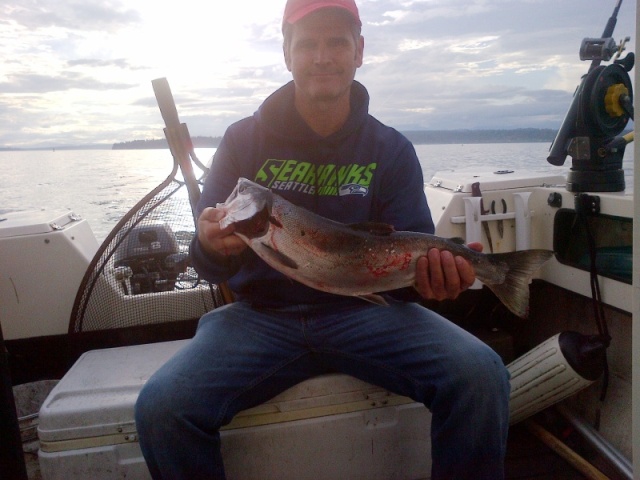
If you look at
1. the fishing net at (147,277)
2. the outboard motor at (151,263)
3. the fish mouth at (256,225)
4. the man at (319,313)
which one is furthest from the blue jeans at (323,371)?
the outboard motor at (151,263)

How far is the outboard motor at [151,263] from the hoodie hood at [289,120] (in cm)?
106

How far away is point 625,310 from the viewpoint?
9.27ft

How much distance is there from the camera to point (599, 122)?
3111mm

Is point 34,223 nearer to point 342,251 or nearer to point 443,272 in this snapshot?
point 342,251

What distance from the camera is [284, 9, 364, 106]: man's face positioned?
2.60 metres

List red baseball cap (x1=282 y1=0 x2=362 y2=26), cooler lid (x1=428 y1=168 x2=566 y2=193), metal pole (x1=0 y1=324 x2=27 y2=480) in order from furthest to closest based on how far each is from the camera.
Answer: cooler lid (x1=428 y1=168 x2=566 y2=193) < red baseball cap (x1=282 y1=0 x2=362 y2=26) < metal pole (x1=0 y1=324 x2=27 y2=480)

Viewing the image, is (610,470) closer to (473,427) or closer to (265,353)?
(473,427)

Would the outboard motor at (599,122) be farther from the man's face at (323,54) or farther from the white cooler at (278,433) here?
the white cooler at (278,433)

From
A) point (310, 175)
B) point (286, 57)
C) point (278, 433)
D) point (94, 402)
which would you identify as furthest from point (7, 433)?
point (286, 57)

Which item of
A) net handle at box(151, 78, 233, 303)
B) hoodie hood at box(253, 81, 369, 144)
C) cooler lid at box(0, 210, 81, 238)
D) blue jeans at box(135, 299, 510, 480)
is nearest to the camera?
blue jeans at box(135, 299, 510, 480)

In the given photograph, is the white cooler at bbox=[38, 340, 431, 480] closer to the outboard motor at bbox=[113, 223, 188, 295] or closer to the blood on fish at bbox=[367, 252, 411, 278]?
the blood on fish at bbox=[367, 252, 411, 278]

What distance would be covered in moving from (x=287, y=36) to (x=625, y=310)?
87.7 inches

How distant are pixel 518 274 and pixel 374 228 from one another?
62 centimetres

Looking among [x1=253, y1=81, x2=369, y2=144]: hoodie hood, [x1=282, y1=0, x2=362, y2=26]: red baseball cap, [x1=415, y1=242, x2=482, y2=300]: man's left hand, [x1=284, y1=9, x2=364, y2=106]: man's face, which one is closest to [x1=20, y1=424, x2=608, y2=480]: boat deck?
[x1=415, y1=242, x2=482, y2=300]: man's left hand
